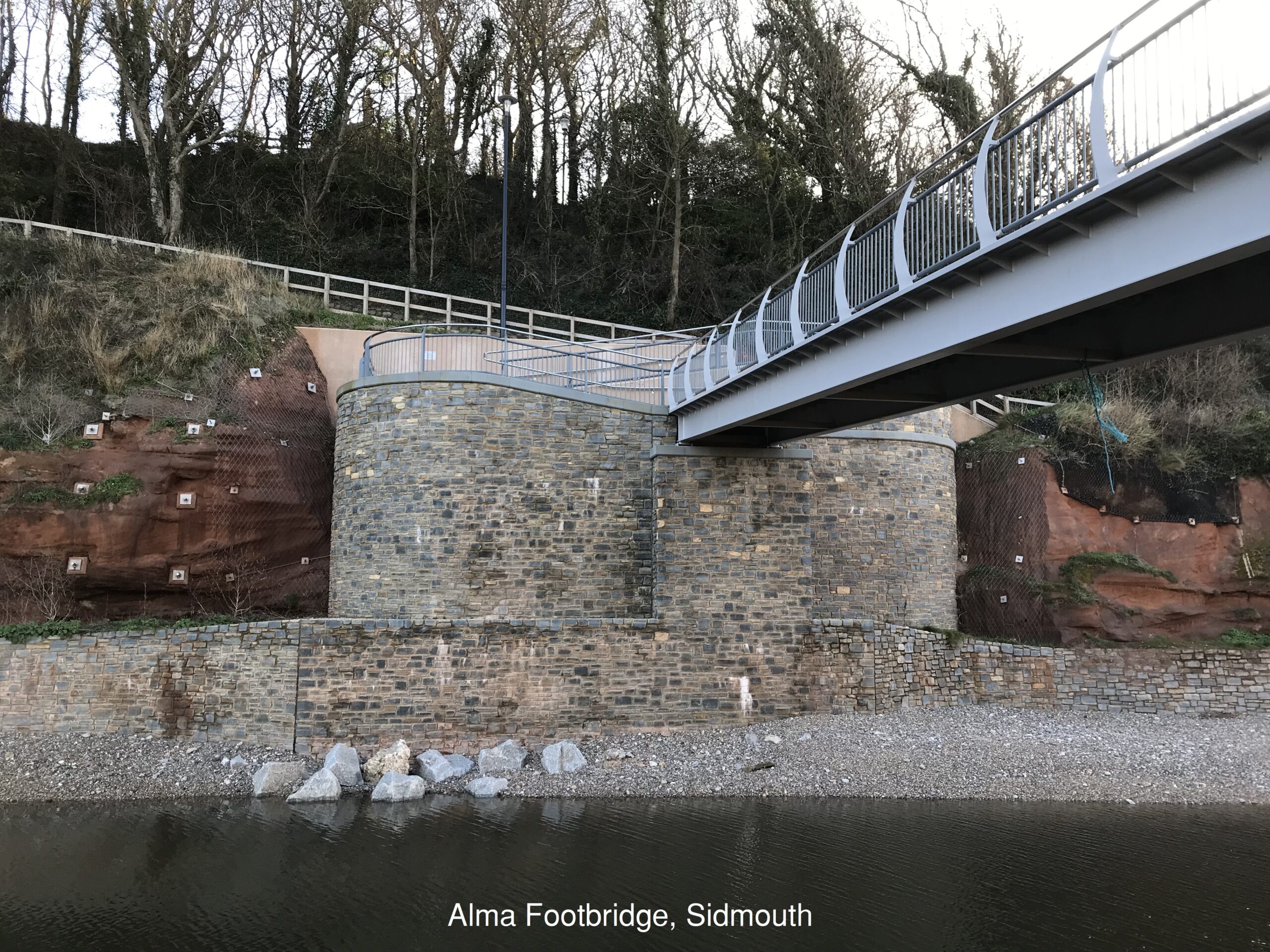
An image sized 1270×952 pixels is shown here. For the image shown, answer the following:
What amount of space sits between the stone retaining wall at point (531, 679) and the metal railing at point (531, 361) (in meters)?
4.63

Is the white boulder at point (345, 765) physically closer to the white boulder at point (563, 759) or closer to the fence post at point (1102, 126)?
the white boulder at point (563, 759)

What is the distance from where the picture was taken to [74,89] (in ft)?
90.6

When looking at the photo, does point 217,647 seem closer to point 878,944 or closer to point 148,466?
point 148,466

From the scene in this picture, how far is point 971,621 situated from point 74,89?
28617 millimetres

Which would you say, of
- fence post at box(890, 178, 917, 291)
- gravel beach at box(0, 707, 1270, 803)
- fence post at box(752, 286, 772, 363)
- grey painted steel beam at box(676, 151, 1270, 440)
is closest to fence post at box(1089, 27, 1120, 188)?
grey painted steel beam at box(676, 151, 1270, 440)

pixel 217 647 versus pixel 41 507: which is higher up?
pixel 41 507

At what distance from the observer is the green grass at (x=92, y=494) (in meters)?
15.7

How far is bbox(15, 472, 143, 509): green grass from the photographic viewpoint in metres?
15.7

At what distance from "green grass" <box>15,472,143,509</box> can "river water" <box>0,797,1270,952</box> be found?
18.0 ft

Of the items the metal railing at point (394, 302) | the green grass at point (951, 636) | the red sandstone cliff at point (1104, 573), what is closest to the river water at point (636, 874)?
the green grass at point (951, 636)

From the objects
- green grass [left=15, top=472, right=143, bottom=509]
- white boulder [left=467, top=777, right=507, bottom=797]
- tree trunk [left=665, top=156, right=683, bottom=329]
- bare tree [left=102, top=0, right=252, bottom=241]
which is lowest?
white boulder [left=467, top=777, right=507, bottom=797]

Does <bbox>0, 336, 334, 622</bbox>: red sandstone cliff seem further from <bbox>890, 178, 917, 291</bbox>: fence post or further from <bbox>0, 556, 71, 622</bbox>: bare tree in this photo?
<bbox>890, 178, 917, 291</bbox>: fence post

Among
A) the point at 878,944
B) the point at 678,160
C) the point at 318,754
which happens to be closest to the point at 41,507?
the point at 318,754

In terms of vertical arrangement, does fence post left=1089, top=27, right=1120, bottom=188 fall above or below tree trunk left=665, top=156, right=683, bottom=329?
below
